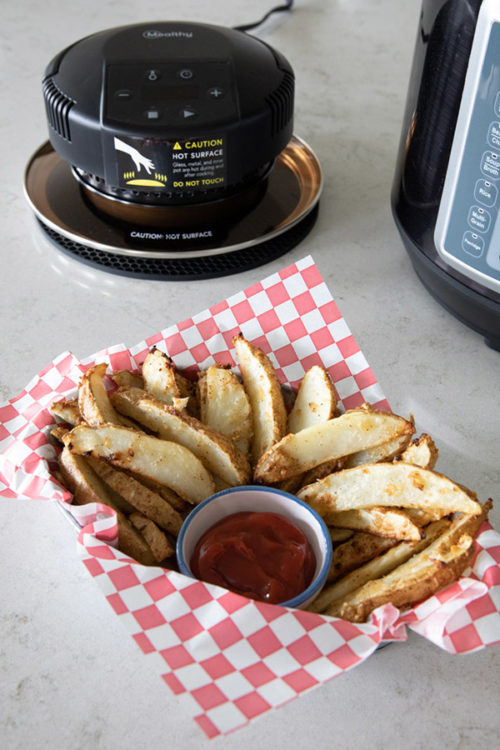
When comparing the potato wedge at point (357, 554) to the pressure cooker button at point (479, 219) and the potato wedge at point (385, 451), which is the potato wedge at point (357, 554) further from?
the pressure cooker button at point (479, 219)

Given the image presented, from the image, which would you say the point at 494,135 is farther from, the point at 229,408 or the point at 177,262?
the point at 177,262

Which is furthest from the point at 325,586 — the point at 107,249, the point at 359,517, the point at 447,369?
the point at 107,249

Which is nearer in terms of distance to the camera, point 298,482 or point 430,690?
point 430,690

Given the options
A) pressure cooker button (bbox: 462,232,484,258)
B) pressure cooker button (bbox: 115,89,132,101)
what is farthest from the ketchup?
pressure cooker button (bbox: 115,89,132,101)

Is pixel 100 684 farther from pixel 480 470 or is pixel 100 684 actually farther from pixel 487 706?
pixel 480 470

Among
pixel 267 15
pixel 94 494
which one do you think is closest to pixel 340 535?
pixel 94 494

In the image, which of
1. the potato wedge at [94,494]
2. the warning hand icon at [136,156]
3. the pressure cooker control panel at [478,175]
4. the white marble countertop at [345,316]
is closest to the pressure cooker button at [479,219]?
the pressure cooker control panel at [478,175]

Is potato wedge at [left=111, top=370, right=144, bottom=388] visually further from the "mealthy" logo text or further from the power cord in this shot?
the power cord
